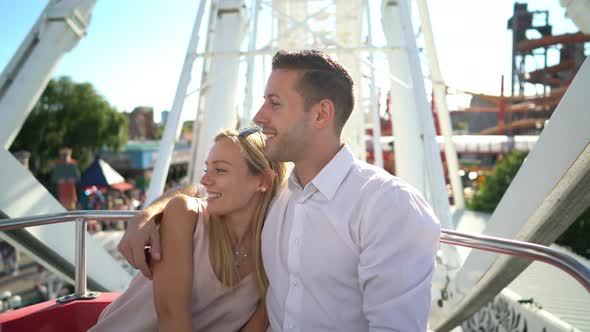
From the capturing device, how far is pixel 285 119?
1.57 m

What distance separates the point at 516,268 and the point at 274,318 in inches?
83.6

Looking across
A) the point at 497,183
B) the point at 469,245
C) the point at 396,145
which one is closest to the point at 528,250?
the point at 469,245

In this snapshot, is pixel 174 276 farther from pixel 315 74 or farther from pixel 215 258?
pixel 315 74

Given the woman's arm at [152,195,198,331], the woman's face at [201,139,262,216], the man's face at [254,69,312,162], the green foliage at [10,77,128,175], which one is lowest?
the woman's arm at [152,195,198,331]

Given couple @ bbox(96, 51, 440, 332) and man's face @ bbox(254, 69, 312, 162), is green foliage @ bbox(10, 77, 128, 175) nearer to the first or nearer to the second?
couple @ bbox(96, 51, 440, 332)

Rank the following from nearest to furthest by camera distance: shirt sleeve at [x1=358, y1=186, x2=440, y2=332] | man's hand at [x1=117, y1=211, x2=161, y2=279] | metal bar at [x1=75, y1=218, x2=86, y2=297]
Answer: shirt sleeve at [x1=358, y1=186, x2=440, y2=332] < man's hand at [x1=117, y1=211, x2=161, y2=279] < metal bar at [x1=75, y1=218, x2=86, y2=297]

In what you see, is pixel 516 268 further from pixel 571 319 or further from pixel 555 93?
pixel 555 93

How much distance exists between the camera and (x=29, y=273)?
11.7 meters

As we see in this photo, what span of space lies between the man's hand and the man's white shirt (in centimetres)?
37

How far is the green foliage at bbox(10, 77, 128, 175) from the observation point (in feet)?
81.1

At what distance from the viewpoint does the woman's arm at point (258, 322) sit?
1696 millimetres

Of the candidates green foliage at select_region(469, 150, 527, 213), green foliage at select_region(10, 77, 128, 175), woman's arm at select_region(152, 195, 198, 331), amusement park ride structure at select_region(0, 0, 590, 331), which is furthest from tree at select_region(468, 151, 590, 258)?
green foliage at select_region(10, 77, 128, 175)

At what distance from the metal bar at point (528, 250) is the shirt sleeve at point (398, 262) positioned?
1.53ft

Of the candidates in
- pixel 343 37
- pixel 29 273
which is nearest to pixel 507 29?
pixel 343 37
